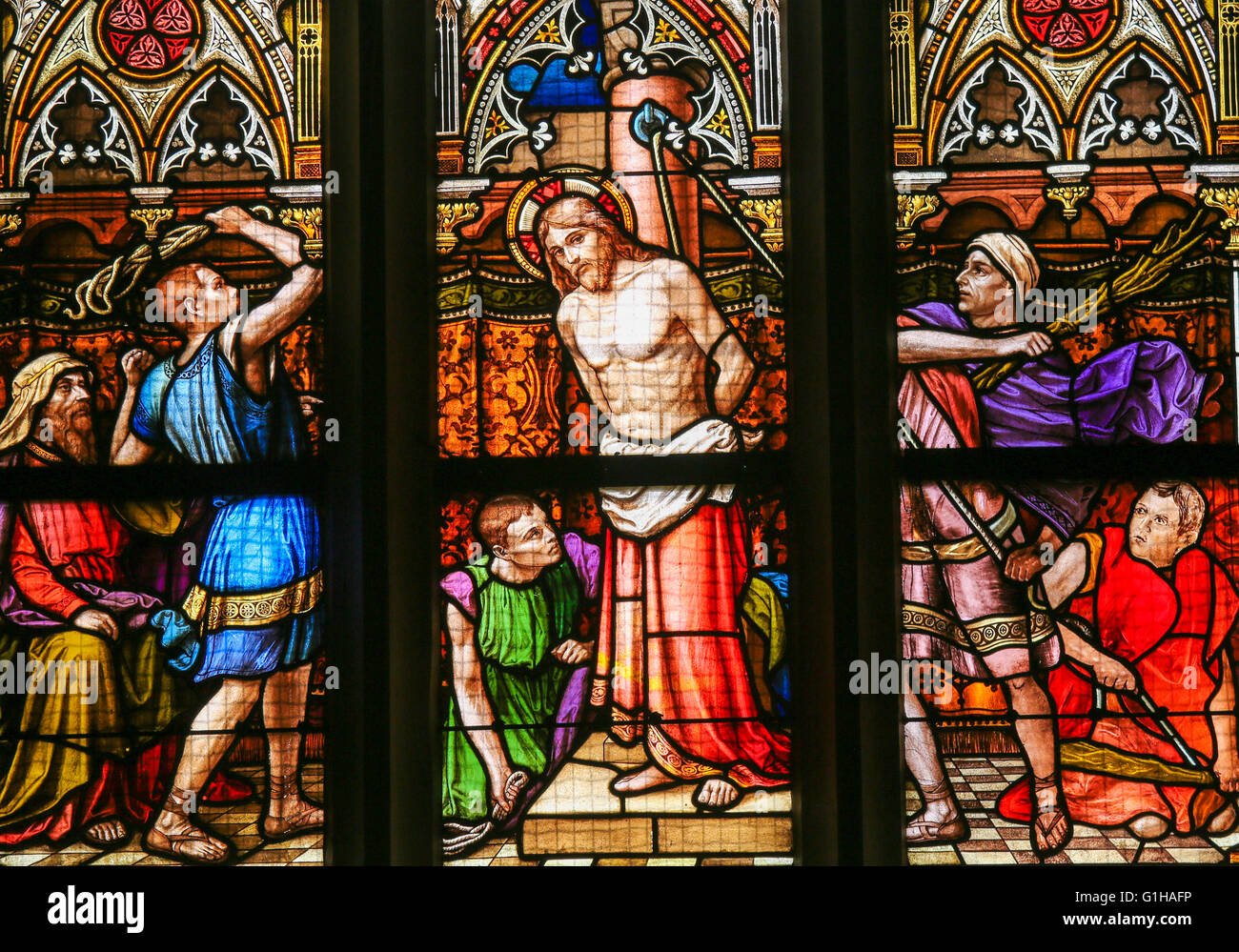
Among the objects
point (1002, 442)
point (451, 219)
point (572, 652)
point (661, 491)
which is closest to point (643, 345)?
point (661, 491)

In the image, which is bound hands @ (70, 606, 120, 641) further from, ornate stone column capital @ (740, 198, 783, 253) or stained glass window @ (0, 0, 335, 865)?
ornate stone column capital @ (740, 198, 783, 253)

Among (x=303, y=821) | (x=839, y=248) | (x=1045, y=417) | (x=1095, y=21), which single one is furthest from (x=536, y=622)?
(x=1095, y=21)

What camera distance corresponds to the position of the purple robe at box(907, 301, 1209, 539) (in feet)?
8.26

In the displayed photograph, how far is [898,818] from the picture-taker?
2.41 metres

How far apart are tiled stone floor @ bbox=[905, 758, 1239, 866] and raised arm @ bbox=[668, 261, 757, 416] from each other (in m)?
0.93

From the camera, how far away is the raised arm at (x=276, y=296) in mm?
2578

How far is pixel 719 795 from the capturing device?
2.49m

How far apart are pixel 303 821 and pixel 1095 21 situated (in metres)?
2.50

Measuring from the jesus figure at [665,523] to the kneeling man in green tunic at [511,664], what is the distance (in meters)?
0.08

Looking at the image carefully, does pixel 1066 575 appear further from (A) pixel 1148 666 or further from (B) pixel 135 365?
(B) pixel 135 365

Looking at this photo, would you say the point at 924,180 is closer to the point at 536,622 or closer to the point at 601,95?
the point at 601,95

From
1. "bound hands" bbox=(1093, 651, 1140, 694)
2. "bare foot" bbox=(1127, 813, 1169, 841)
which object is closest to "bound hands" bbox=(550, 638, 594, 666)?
"bound hands" bbox=(1093, 651, 1140, 694)

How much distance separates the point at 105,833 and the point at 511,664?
3.09 ft

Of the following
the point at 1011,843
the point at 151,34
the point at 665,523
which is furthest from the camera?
the point at 151,34
